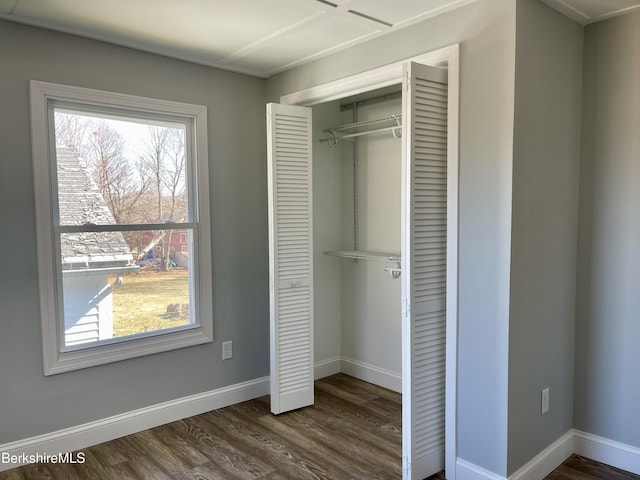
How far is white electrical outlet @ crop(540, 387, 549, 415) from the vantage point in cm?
247

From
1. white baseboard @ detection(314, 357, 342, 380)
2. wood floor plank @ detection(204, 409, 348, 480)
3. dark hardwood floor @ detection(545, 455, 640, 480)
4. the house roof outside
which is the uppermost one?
the house roof outside

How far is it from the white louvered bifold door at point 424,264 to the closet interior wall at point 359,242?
116 centimetres

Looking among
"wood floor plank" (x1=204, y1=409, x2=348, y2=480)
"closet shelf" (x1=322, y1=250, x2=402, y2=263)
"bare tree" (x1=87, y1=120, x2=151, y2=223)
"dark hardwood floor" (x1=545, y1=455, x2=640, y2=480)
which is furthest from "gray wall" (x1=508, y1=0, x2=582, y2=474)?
"bare tree" (x1=87, y1=120, x2=151, y2=223)

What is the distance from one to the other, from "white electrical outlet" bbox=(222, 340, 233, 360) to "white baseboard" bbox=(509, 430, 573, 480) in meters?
1.98

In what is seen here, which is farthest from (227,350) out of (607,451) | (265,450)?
(607,451)

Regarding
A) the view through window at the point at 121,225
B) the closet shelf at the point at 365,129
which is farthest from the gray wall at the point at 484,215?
the view through window at the point at 121,225

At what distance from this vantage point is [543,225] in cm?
238

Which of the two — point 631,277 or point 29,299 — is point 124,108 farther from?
point 631,277

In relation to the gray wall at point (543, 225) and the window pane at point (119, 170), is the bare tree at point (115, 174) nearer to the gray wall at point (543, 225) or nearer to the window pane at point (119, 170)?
the window pane at point (119, 170)

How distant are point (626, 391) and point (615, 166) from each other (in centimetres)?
119

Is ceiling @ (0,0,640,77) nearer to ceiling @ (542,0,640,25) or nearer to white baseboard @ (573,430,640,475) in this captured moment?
ceiling @ (542,0,640,25)

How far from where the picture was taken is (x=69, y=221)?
2.78 meters

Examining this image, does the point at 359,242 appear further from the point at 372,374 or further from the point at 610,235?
the point at 610,235

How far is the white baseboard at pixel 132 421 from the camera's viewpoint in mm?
2654
